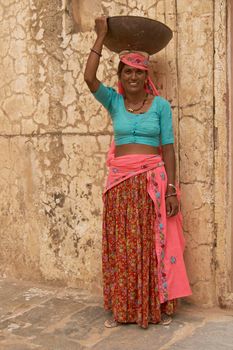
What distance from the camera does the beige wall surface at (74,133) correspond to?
11.3 feet

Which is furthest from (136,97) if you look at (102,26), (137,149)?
(102,26)

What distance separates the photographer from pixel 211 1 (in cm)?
333

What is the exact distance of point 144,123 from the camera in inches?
127

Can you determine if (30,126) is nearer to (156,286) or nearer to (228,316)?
(156,286)

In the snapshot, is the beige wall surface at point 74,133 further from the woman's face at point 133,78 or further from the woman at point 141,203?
the woman's face at point 133,78

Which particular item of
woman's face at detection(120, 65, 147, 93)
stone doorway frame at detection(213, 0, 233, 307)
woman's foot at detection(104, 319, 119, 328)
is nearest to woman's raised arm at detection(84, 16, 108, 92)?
woman's face at detection(120, 65, 147, 93)

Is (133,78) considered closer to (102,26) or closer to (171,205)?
(102,26)

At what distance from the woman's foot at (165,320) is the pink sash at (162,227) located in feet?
0.56

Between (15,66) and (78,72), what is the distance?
685mm

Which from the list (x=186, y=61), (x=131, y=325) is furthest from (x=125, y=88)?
(x=131, y=325)

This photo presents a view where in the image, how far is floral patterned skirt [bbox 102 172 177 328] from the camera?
10.6ft

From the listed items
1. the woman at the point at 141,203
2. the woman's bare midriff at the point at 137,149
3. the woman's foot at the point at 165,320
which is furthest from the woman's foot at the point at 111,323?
the woman's bare midriff at the point at 137,149

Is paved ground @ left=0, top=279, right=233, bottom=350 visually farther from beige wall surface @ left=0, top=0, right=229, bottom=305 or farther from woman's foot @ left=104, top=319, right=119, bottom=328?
beige wall surface @ left=0, top=0, right=229, bottom=305

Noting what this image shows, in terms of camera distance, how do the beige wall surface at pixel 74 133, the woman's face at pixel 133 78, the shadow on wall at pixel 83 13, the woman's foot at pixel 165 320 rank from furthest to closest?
the shadow on wall at pixel 83 13, the beige wall surface at pixel 74 133, the woman's foot at pixel 165 320, the woman's face at pixel 133 78
